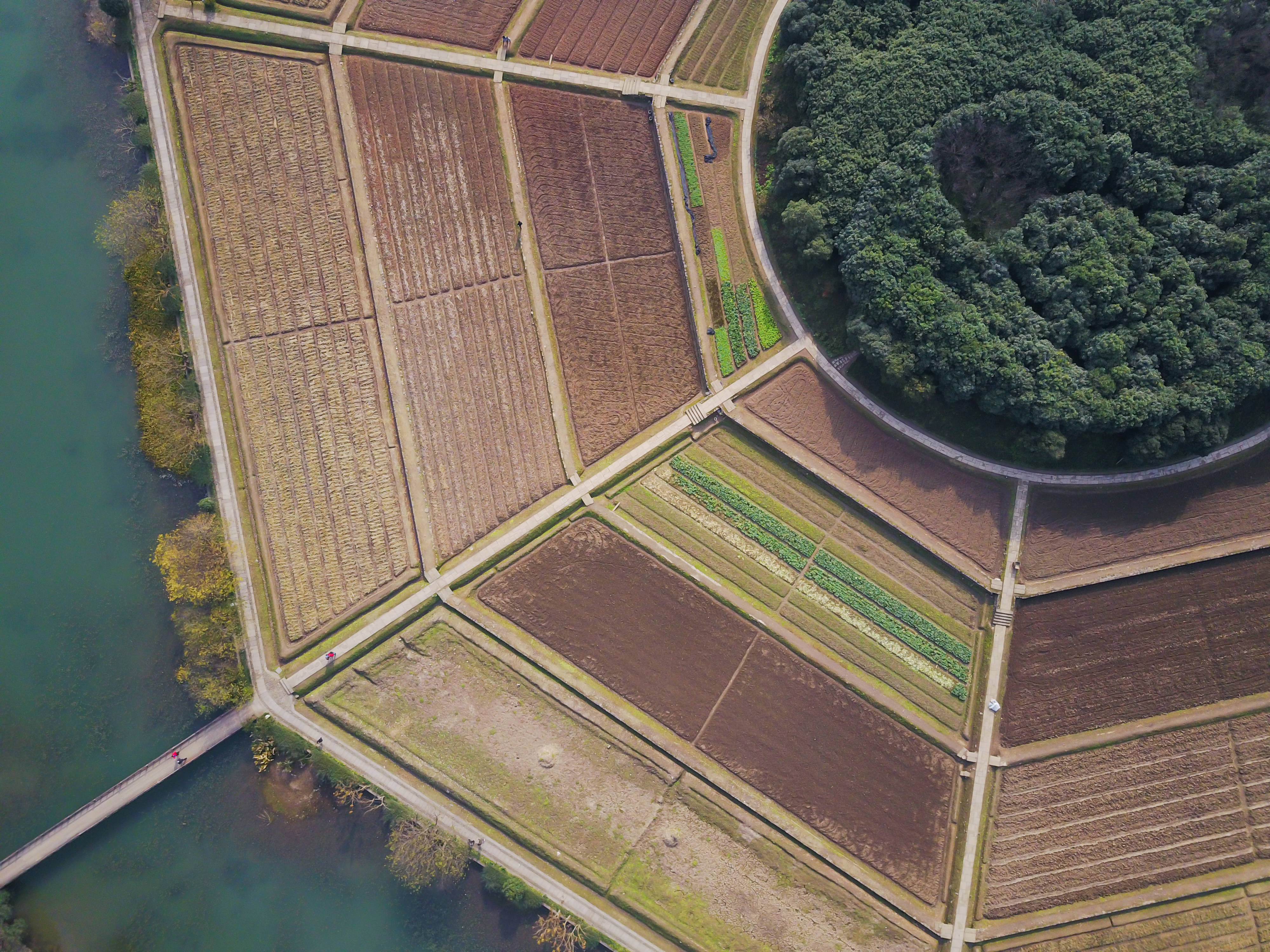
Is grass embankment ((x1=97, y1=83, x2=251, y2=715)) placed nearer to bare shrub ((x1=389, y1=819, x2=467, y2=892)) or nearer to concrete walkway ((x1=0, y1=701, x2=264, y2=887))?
concrete walkway ((x1=0, y1=701, x2=264, y2=887))

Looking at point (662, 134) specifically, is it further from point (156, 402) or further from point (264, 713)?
point (264, 713)

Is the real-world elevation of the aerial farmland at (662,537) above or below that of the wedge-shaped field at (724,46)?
below

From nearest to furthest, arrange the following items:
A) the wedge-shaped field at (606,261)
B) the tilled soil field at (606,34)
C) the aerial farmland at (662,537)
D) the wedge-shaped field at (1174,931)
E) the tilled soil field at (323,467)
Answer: the wedge-shaped field at (1174,931) < the aerial farmland at (662,537) < the tilled soil field at (323,467) < the wedge-shaped field at (606,261) < the tilled soil field at (606,34)

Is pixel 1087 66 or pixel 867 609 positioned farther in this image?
pixel 867 609

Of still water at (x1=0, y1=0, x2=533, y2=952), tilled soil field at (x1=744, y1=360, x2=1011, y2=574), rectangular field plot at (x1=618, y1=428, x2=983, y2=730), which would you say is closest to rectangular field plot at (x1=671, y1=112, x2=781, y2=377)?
tilled soil field at (x1=744, y1=360, x2=1011, y2=574)

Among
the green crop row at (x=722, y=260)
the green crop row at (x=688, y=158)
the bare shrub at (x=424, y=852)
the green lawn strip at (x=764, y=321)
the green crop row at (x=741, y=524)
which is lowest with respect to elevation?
the bare shrub at (x=424, y=852)

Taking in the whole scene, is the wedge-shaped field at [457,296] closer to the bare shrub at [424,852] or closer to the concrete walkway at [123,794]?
the bare shrub at [424,852]

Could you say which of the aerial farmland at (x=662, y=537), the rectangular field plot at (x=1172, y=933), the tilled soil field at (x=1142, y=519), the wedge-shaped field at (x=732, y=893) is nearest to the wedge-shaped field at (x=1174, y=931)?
the rectangular field plot at (x=1172, y=933)

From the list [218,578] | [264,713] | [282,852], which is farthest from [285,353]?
[282,852]
